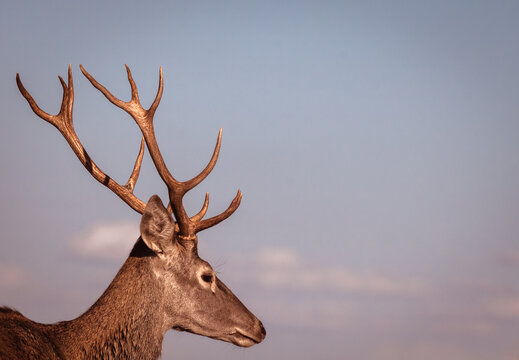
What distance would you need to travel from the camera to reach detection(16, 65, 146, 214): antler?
8773 mm

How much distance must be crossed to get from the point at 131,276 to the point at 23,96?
2.79m

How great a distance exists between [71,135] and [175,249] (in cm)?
204

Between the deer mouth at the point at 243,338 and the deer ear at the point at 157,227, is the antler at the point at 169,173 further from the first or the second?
the deer mouth at the point at 243,338

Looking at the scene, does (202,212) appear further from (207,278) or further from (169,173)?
(207,278)

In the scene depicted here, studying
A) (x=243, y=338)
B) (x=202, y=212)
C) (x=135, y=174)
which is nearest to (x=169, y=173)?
(x=202, y=212)

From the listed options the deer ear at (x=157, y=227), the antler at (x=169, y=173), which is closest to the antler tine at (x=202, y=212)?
the antler at (x=169, y=173)

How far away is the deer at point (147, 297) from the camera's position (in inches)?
294

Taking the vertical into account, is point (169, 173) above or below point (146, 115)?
below

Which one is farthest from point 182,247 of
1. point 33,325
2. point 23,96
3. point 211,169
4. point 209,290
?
point 23,96

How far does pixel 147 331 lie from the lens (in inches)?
308

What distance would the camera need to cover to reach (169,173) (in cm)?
880

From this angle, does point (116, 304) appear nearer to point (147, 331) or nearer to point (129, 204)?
point (147, 331)

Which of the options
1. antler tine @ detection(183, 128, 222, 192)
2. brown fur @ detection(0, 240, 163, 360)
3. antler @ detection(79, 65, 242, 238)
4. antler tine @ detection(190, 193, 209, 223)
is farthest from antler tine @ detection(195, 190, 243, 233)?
brown fur @ detection(0, 240, 163, 360)

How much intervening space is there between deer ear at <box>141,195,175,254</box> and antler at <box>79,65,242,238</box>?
1.63 feet
